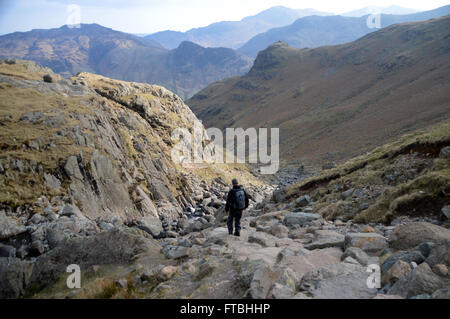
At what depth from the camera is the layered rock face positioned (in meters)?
14.8

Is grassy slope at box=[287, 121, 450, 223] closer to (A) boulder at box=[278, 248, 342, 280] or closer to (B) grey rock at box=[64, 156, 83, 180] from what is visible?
(A) boulder at box=[278, 248, 342, 280]

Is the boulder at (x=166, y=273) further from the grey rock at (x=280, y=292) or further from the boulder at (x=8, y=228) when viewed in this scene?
the boulder at (x=8, y=228)

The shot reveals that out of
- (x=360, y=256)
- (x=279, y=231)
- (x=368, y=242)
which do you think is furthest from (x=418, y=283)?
(x=279, y=231)

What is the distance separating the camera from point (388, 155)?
1827cm

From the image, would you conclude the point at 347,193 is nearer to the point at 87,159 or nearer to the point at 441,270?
the point at 441,270

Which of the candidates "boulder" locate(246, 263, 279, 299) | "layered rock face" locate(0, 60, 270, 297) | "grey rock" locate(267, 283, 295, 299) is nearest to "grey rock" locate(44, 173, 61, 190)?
"layered rock face" locate(0, 60, 270, 297)

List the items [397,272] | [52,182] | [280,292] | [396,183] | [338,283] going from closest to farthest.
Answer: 1. [280,292]
2. [397,272]
3. [338,283]
4. [396,183]
5. [52,182]

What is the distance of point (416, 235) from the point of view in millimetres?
7992

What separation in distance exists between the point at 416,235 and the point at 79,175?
800 inches

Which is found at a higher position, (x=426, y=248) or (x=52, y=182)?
(x=426, y=248)

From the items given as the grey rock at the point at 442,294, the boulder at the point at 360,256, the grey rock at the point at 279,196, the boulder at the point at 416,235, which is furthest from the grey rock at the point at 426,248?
the grey rock at the point at 279,196

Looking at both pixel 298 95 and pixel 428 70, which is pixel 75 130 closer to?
pixel 428 70

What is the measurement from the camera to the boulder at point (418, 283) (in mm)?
5415
